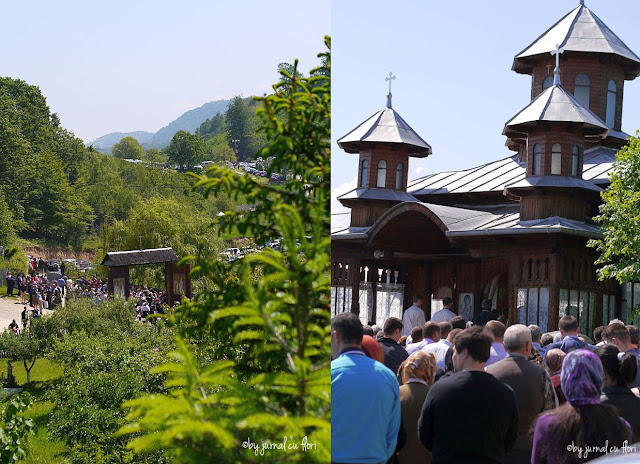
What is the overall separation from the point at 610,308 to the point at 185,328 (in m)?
8.01

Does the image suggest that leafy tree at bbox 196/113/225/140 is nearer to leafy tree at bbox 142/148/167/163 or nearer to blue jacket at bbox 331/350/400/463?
leafy tree at bbox 142/148/167/163

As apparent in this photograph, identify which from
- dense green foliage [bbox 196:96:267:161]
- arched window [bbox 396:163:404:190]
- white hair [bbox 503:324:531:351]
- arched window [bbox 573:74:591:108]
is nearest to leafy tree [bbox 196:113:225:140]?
dense green foliage [bbox 196:96:267:161]

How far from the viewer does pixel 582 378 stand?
11.2 ft

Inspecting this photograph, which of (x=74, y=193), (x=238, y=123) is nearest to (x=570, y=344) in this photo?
(x=238, y=123)

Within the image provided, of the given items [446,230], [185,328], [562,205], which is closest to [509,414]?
[185,328]

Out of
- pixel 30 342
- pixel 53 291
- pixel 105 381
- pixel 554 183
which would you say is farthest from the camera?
pixel 30 342

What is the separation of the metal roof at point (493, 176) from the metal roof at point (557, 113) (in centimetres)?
56

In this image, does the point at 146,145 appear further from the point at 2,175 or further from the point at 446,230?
the point at 446,230

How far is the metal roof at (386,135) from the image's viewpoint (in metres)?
4.21

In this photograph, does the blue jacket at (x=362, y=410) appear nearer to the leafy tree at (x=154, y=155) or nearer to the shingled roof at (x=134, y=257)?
the leafy tree at (x=154, y=155)

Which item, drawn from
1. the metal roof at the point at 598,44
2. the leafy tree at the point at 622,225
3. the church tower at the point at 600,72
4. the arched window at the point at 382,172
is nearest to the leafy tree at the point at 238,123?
the arched window at the point at 382,172

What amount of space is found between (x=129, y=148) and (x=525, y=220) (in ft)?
20.4

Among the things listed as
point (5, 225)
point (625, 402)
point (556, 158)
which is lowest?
point (625, 402)

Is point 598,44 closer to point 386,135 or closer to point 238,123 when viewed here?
point 386,135
